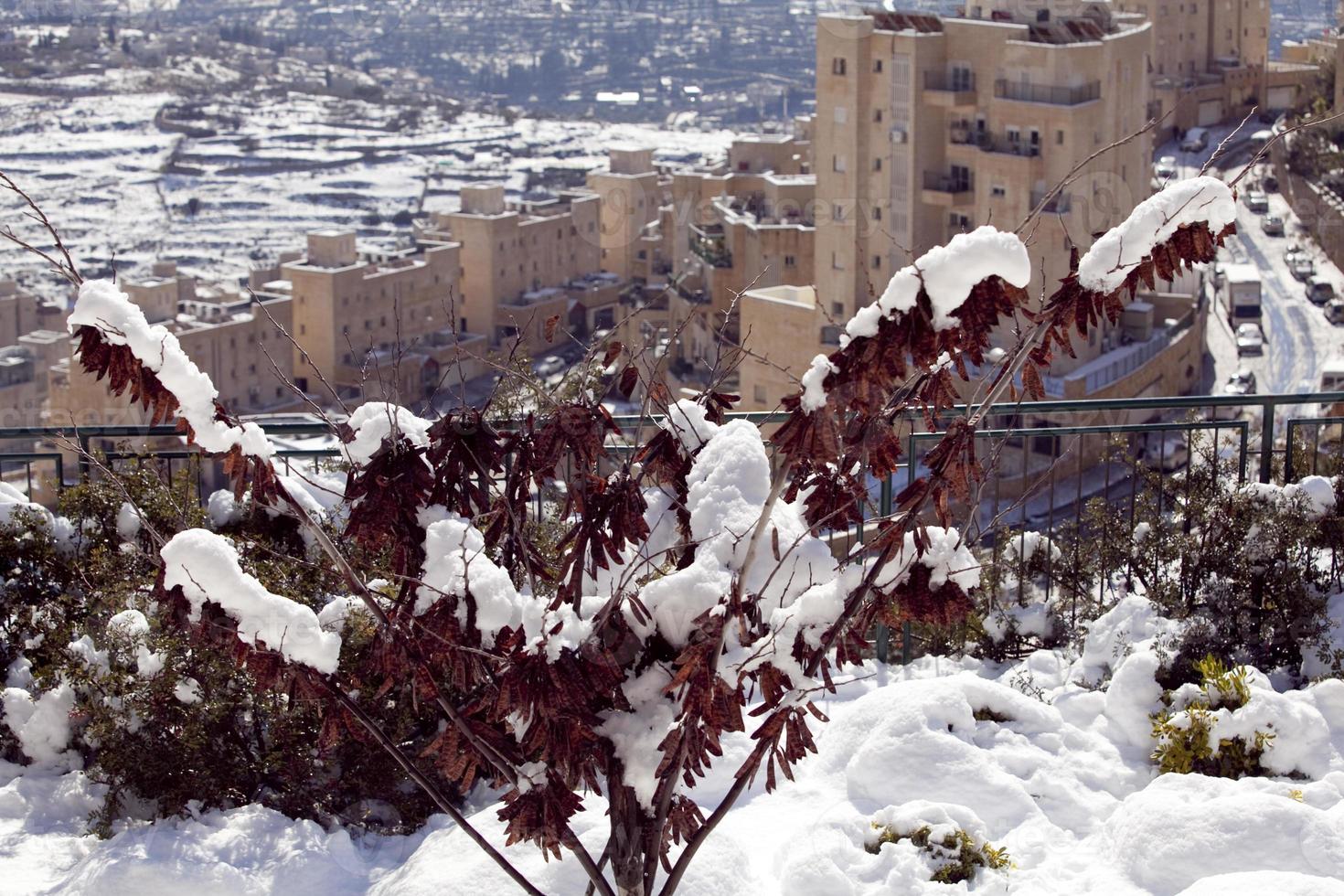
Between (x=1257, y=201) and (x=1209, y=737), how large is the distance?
29964mm

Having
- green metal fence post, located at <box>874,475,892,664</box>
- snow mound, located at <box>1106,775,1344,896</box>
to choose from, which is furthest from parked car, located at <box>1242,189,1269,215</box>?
snow mound, located at <box>1106,775,1344,896</box>

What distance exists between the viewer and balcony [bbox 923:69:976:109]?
22.8 m

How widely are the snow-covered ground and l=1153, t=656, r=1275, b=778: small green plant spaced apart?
4 cm

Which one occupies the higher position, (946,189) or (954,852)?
(954,852)

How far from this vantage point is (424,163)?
2712 inches

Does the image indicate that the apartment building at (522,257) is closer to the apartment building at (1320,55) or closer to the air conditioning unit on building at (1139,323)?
the air conditioning unit on building at (1139,323)

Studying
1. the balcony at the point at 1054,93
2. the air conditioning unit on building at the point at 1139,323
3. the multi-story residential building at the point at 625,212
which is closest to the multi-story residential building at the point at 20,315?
the multi-story residential building at the point at 625,212

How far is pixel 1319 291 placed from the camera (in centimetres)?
2644

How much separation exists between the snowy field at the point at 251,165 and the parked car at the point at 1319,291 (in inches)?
1182

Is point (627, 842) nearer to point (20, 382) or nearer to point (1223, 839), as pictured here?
point (1223, 839)

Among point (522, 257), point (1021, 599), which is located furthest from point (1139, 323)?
point (522, 257)

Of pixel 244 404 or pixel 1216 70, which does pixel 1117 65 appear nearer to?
pixel 244 404

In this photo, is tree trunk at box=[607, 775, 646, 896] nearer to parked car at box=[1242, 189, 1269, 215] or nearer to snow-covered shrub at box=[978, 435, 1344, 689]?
snow-covered shrub at box=[978, 435, 1344, 689]

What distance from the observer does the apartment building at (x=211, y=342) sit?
1118 inches
